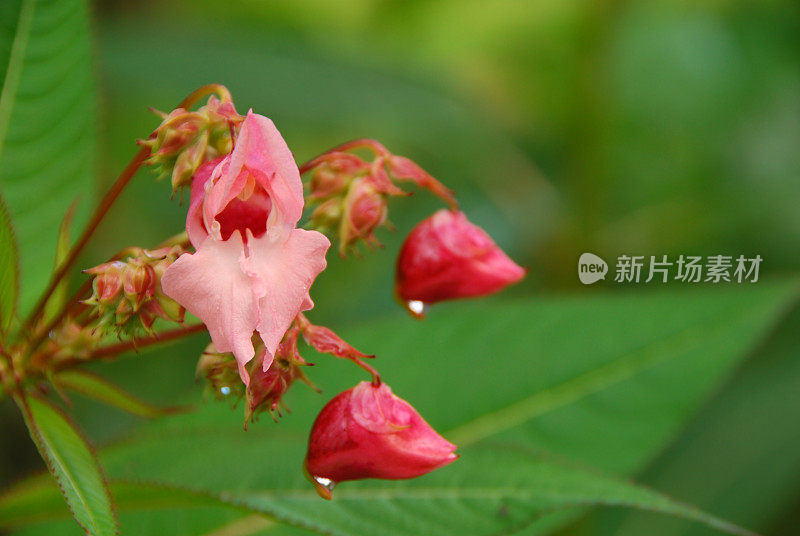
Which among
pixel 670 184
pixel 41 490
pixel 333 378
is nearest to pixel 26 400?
pixel 41 490

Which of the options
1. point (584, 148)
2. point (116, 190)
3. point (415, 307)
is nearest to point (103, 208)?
point (116, 190)

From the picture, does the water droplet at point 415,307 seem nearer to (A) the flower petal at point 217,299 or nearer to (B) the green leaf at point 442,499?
(B) the green leaf at point 442,499

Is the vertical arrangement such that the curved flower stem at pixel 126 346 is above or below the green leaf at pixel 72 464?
above

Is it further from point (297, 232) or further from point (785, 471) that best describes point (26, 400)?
point (785, 471)

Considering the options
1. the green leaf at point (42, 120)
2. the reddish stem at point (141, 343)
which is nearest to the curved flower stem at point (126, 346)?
the reddish stem at point (141, 343)

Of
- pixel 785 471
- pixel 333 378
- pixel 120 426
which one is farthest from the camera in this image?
pixel 120 426

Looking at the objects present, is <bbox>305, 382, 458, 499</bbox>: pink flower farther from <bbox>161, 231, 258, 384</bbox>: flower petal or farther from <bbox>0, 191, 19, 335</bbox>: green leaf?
<bbox>0, 191, 19, 335</bbox>: green leaf

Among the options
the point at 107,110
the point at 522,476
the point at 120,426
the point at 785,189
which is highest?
the point at 785,189

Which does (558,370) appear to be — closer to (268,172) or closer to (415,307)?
(415,307)
